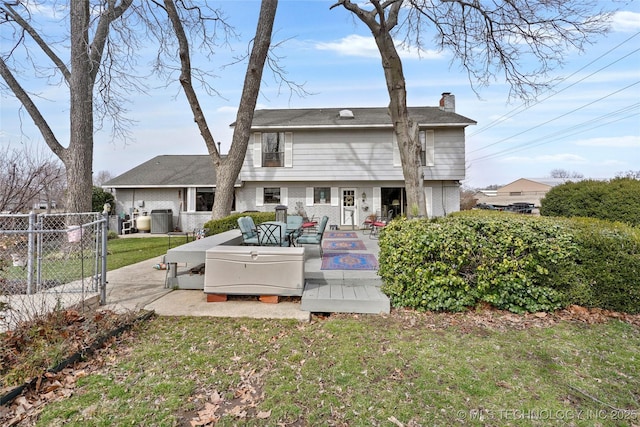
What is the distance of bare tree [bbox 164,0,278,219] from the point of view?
8.93 metres

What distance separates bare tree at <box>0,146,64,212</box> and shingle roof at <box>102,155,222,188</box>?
860 cm

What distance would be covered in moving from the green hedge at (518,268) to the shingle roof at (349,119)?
1030cm

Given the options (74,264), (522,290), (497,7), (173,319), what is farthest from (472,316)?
(497,7)

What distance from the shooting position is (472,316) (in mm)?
4176

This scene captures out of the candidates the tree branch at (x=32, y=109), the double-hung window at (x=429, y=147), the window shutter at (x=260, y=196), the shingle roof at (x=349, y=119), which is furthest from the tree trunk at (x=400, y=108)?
the tree branch at (x=32, y=109)

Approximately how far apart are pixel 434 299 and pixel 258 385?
9.00 feet

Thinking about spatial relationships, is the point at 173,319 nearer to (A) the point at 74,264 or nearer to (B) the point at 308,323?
(B) the point at 308,323

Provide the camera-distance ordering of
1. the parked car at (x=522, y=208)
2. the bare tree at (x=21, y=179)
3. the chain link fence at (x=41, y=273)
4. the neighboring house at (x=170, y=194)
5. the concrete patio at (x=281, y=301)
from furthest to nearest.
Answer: the parked car at (x=522, y=208) < the neighboring house at (x=170, y=194) < the bare tree at (x=21, y=179) < the concrete patio at (x=281, y=301) < the chain link fence at (x=41, y=273)

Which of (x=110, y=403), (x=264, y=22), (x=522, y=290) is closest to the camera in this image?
(x=110, y=403)

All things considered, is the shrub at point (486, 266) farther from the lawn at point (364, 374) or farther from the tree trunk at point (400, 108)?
the tree trunk at point (400, 108)

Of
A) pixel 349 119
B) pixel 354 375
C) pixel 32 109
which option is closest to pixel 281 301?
pixel 354 375

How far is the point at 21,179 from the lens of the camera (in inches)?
249

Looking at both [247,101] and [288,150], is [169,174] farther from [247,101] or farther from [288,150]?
[247,101]

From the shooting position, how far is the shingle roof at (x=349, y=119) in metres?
13.9
